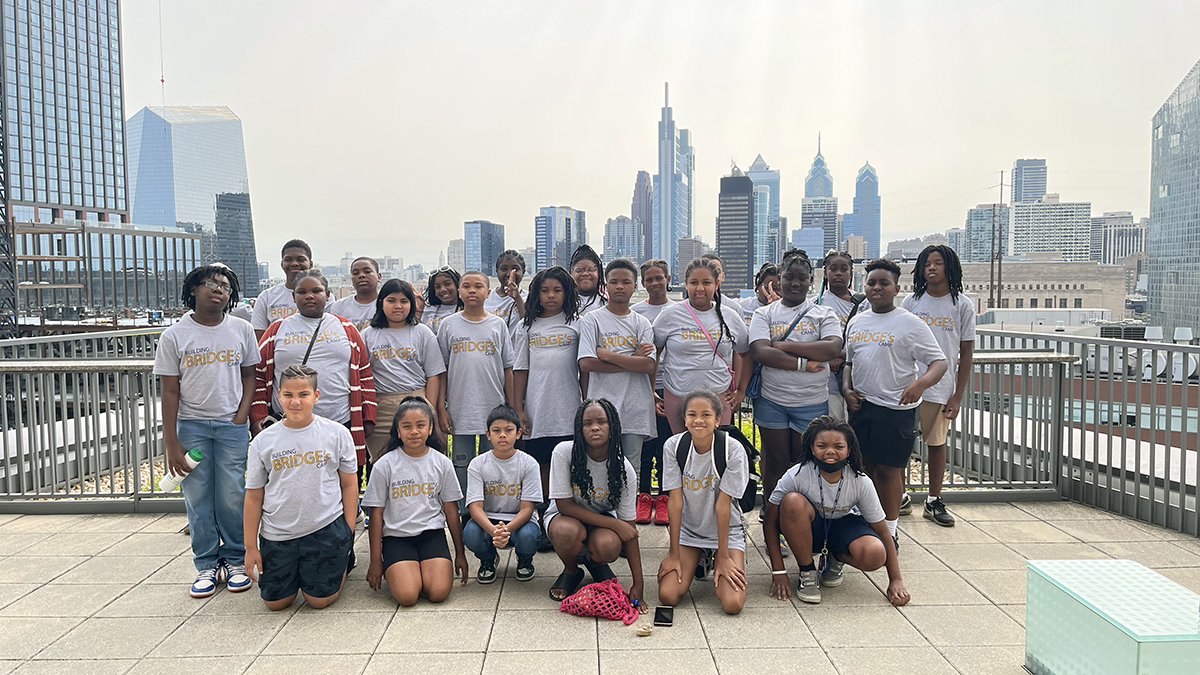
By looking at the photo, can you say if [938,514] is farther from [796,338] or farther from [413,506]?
[413,506]

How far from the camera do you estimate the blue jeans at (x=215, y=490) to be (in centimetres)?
424

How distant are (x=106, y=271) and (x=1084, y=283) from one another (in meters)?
152

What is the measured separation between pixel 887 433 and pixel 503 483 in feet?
8.27

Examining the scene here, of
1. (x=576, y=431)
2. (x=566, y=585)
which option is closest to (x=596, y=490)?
(x=576, y=431)

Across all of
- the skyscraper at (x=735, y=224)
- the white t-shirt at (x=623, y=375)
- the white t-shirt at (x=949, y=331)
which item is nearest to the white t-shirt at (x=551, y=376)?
the white t-shirt at (x=623, y=375)

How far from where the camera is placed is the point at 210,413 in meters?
4.24

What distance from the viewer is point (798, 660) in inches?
128

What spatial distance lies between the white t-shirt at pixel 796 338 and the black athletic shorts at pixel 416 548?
2352 mm

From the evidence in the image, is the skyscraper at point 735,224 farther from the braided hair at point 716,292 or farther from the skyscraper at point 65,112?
the braided hair at point 716,292

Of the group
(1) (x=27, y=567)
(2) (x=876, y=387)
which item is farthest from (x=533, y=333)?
(1) (x=27, y=567)

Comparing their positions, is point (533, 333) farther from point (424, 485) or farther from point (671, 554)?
point (671, 554)

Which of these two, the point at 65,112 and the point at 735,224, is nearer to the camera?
the point at 65,112

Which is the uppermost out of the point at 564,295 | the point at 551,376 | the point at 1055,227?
the point at 1055,227

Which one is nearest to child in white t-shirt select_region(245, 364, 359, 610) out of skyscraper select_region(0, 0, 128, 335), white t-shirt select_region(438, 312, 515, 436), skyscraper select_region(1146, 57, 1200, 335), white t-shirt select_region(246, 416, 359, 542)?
white t-shirt select_region(246, 416, 359, 542)
